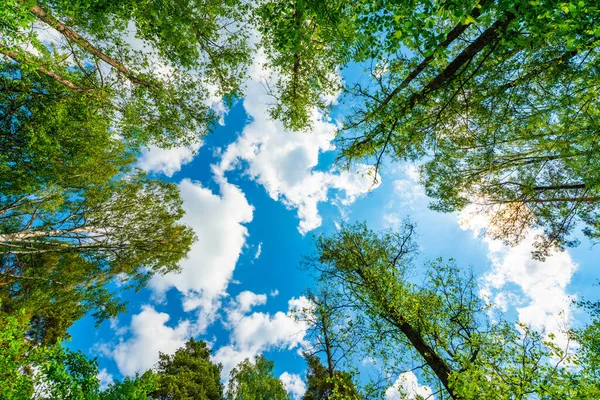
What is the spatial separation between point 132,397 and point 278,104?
12.1m

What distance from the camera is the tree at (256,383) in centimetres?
1303

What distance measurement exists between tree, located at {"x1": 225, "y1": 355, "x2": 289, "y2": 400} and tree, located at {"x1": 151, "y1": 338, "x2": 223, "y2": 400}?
372 cm

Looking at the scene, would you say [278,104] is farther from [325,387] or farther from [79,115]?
[325,387]

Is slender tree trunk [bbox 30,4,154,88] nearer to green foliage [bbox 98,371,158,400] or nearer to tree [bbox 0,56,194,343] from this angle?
tree [bbox 0,56,194,343]

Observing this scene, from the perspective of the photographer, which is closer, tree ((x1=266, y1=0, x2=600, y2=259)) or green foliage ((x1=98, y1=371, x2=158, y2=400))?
tree ((x1=266, y1=0, x2=600, y2=259))

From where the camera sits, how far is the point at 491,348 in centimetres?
665

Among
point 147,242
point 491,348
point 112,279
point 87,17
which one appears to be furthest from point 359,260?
point 112,279

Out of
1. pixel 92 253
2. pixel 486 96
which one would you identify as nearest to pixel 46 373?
pixel 92 253

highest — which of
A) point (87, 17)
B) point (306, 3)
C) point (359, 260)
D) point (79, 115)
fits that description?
point (87, 17)

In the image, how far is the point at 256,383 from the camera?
1391 cm

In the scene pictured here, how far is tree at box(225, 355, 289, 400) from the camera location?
1303 cm

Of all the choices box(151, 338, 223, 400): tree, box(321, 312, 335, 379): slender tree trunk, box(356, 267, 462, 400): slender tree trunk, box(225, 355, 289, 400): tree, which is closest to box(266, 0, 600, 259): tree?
box(356, 267, 462, 400): slender tree trunk

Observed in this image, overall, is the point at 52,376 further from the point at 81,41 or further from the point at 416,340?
the point at 416,340

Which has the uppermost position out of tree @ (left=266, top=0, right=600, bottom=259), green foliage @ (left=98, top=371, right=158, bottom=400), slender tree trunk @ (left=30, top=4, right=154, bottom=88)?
slender tree trunk @ (left=30, top=4, right=154, bottom=88)
